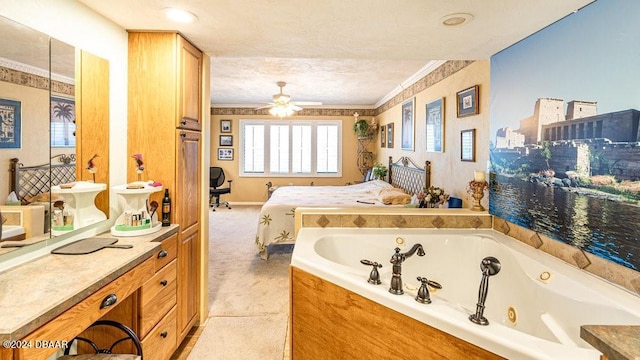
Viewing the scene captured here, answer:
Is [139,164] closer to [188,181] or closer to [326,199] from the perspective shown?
[188,181]

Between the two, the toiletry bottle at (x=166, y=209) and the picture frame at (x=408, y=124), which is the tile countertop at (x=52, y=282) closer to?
the toiletry bottle at (x=166, y=209)

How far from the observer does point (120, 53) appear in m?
2.03

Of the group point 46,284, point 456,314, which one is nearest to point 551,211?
point 456,314

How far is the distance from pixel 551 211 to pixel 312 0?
1.86m

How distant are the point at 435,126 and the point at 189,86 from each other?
2.78 metres

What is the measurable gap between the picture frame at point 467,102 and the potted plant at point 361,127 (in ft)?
13.1

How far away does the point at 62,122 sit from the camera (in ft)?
5.37

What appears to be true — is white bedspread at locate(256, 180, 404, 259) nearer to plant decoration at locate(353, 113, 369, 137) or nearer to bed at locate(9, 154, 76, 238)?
plant decoration at locate(353, 113, 369, 137)

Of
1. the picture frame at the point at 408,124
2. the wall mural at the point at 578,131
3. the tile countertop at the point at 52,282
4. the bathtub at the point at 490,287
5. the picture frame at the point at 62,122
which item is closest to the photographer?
the tile countertop at the point at 52,282

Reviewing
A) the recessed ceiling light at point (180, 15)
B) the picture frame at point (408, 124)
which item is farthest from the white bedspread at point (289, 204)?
the recessed ceiling light at point (180, 15)

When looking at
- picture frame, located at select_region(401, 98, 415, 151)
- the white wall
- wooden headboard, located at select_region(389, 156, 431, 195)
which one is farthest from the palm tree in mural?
picture frame, located at select_region(401, 98, 415, 151)

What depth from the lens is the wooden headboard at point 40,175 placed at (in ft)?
4.54

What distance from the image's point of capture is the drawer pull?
132 centimetres

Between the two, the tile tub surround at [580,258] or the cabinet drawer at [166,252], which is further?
the cabinet drawer at [166,252]
